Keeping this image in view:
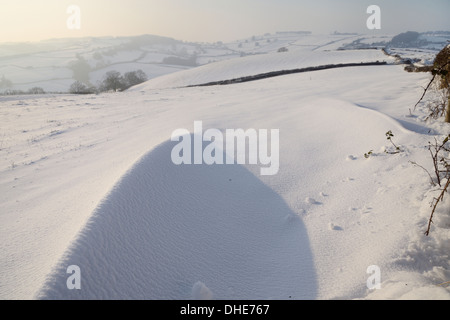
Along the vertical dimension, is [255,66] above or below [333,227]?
above

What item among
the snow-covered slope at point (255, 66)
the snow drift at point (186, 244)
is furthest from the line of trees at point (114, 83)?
the snow drift at point (186, 244)

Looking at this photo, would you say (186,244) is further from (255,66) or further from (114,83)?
(114,83)

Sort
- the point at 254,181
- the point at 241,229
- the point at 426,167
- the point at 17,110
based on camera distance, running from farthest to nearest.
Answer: the point at 17,110 < the point at 254,181 < the point at 426,167 < the point at 241,229

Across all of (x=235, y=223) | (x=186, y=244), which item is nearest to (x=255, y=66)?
(x=235, y=223)

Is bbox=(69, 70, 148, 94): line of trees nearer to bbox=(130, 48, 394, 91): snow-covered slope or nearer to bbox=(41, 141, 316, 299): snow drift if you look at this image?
bbox=(130, 48, 394, 91): snow-covered slope

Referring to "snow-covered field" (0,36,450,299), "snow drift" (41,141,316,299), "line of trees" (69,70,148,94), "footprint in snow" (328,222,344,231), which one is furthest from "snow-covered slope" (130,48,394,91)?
"footprint in snow" (328,222,344,231)

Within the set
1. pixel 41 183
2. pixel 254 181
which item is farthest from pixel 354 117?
pixel 41 183

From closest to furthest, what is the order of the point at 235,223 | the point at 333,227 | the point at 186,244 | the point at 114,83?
the point at 186,244 → the point at 333,227 → the point at 235,223 → the point at 114,83

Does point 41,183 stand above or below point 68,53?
below
